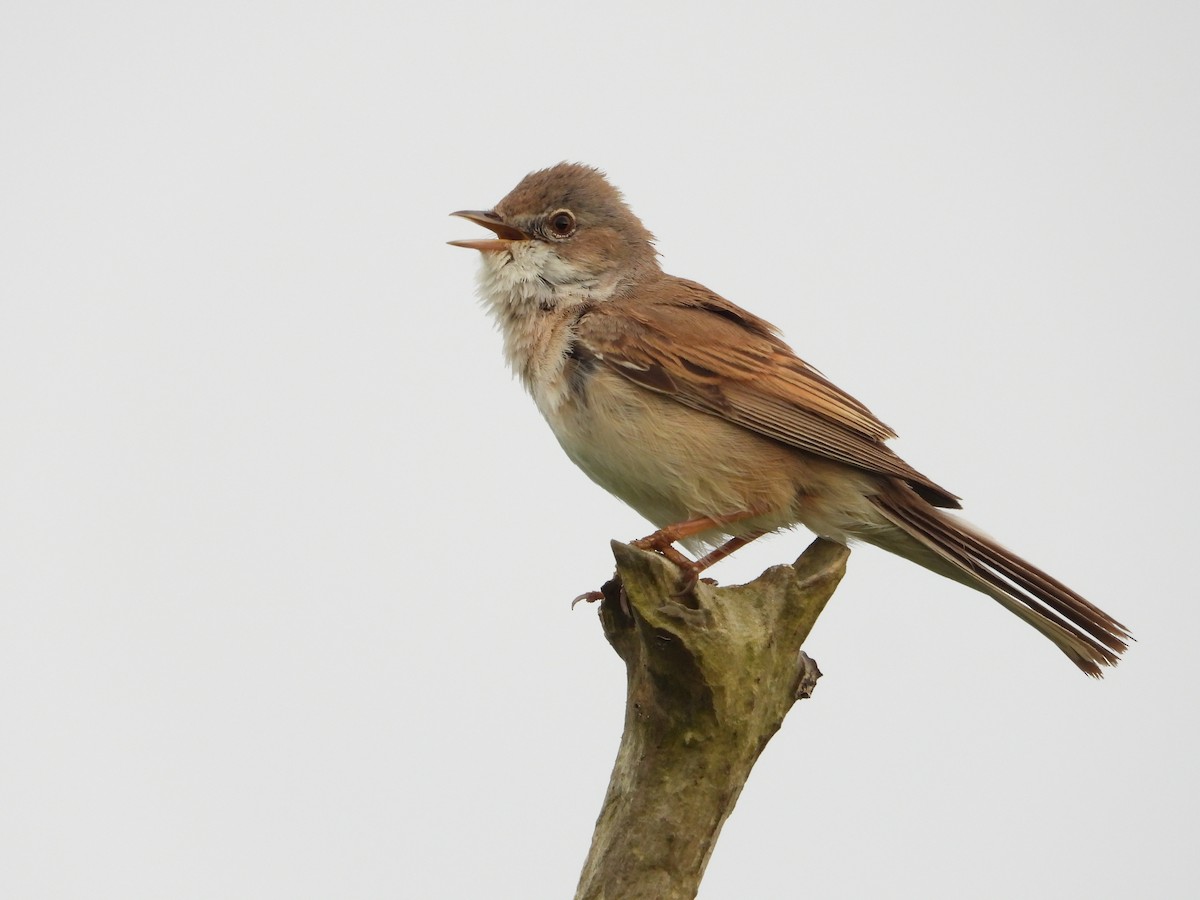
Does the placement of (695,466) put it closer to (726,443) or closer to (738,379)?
(726,443)

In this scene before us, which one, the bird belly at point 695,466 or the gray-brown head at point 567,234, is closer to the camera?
the bird belly at point 695,466

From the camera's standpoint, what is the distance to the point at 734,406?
6.54 metres

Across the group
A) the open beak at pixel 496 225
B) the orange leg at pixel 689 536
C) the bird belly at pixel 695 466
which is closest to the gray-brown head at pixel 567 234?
the open beak at pixel 496 225

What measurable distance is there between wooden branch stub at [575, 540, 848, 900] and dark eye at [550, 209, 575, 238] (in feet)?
10.2

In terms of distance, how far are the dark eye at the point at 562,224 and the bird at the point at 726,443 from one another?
45 centimetres

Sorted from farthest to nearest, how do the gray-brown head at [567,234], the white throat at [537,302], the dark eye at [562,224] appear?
1. the dark eye at [562,224]
2. the gray-brown head at [567,234]
3. the white throat at [537,302]

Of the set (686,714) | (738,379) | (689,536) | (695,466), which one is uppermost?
(738,379)

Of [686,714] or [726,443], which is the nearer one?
[686,714]

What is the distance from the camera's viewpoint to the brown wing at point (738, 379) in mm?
6480

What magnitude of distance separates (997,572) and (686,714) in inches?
90.4

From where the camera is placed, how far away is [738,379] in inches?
263

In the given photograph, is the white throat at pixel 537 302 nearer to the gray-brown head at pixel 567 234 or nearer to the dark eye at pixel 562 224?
the gray-brown head at pixel 567 234

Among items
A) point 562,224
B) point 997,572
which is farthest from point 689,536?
point 562,224

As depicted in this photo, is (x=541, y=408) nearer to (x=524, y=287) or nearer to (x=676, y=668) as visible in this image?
(x=524, y=287)
